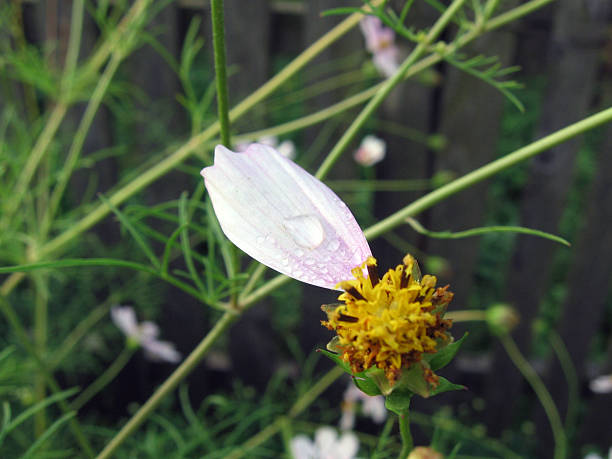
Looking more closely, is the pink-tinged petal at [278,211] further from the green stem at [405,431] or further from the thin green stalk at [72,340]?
the thin green stalk at [72,340]

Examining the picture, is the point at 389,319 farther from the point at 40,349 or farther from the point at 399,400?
the point at 40,349

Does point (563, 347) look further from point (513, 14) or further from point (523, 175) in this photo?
point (513, 14)

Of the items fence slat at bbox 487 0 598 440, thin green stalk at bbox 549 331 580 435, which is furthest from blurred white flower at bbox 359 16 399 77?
thin green stalk at bbox 549 331 580 435

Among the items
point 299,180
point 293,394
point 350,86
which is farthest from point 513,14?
point 293,394

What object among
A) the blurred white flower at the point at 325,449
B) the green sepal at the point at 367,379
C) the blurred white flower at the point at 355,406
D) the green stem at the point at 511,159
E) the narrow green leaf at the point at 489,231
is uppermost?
the green stem at the point at 511,159

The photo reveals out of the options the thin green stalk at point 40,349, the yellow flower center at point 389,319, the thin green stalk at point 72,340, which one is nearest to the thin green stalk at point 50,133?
the thin green stalk at point 40,349
